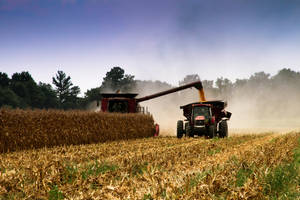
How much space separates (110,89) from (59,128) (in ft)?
244

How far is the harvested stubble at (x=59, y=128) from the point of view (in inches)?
437

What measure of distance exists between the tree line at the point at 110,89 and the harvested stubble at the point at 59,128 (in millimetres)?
54202

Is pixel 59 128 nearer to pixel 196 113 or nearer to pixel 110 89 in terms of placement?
pixel 196 113

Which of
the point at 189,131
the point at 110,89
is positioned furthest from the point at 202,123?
the point at 110,89

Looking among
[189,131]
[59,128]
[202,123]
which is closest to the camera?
[59,128]

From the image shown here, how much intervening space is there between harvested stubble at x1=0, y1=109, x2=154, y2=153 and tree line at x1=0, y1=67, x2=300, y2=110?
54.2 meters

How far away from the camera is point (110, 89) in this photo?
87.1 m

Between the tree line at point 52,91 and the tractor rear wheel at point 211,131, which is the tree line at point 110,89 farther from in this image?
the tractor rear wheel at point 211,131

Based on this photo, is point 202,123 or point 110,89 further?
point 110,89

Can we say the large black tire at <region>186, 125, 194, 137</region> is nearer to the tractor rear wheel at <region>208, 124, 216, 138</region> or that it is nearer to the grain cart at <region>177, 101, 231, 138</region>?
the grain cart at <region>177, 101, 231, 138</region>

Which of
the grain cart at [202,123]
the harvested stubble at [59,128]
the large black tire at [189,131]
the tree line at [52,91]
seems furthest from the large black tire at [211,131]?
the tree line at [52,91]

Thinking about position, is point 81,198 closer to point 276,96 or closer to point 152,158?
point 152,158

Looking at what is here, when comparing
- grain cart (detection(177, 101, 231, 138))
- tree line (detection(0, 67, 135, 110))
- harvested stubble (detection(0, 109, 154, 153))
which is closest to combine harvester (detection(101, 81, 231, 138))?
grain cart (detection(177, 101, 231, 138))

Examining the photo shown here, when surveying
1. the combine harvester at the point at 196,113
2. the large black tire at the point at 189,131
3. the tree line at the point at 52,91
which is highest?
the tree line at the point at 52,91
